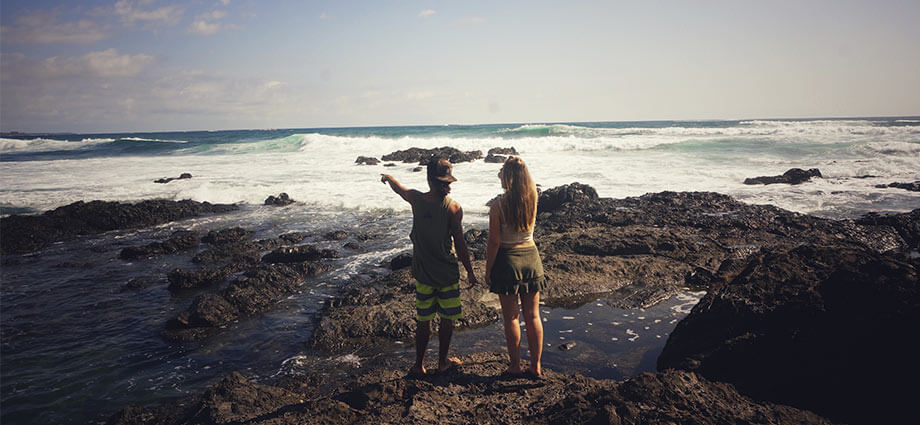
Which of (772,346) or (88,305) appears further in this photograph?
(88,305)

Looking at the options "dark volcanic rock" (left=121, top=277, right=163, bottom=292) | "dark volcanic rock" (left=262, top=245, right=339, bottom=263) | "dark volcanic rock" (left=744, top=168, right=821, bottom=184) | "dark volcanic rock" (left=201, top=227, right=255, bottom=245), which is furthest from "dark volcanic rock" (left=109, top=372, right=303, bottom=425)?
"dark volcanic rock" (left=744, top=168, right=821, bottom=184)

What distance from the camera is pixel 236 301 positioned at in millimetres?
6203

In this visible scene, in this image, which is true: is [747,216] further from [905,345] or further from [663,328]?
[905,345]

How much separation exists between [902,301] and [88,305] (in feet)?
30.0

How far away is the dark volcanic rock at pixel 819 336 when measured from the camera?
2889 millimetres

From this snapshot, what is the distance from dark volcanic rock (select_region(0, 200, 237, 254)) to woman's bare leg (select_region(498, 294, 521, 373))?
451 inches

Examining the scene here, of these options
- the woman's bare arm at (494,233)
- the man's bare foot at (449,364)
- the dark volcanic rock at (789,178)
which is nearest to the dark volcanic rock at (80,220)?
the man's bare foot at (449,364)

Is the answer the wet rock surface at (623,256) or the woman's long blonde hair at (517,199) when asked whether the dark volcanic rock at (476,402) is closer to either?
the wet rock surface at (623,256)

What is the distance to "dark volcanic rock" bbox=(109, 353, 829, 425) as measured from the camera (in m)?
2.84

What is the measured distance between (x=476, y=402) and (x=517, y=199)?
1574 mm

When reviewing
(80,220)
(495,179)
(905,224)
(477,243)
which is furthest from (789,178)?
(80,220)

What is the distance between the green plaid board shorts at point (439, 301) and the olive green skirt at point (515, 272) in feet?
1.21

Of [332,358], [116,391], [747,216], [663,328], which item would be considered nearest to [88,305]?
[116,391]

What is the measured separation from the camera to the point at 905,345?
2889 millimetres
